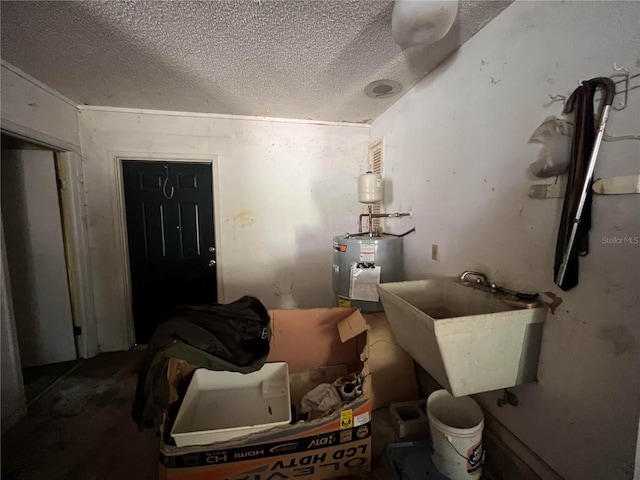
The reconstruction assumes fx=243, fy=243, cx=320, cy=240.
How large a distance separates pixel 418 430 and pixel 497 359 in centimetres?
73

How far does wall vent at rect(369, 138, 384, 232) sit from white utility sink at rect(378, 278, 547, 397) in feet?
4.35

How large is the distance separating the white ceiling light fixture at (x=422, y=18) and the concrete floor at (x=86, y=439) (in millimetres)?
1952

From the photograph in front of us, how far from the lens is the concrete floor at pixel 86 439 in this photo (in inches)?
46.0

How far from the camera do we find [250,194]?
7.54ft

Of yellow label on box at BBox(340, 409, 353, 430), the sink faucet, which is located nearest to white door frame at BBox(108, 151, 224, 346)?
yellow label on box at BBox(340, 409, 353, 430)

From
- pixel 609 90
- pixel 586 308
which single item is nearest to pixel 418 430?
pixel 586 308

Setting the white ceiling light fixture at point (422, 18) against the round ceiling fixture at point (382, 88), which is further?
the round ceiling fixture at point (382, 88)

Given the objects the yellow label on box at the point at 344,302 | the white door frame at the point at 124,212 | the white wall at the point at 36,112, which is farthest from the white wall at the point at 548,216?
the white wall at the point at 36,112

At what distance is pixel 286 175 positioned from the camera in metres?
2.35

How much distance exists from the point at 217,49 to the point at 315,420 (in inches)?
75.7

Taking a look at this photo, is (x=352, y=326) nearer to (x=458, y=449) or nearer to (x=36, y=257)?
(x=458, y=449)

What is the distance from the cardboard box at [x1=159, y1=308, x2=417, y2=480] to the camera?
959 mm

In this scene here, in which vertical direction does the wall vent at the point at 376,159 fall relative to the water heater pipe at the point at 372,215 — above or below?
above

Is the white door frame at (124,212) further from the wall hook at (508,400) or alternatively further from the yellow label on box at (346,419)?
the wall hook at (508,400)
